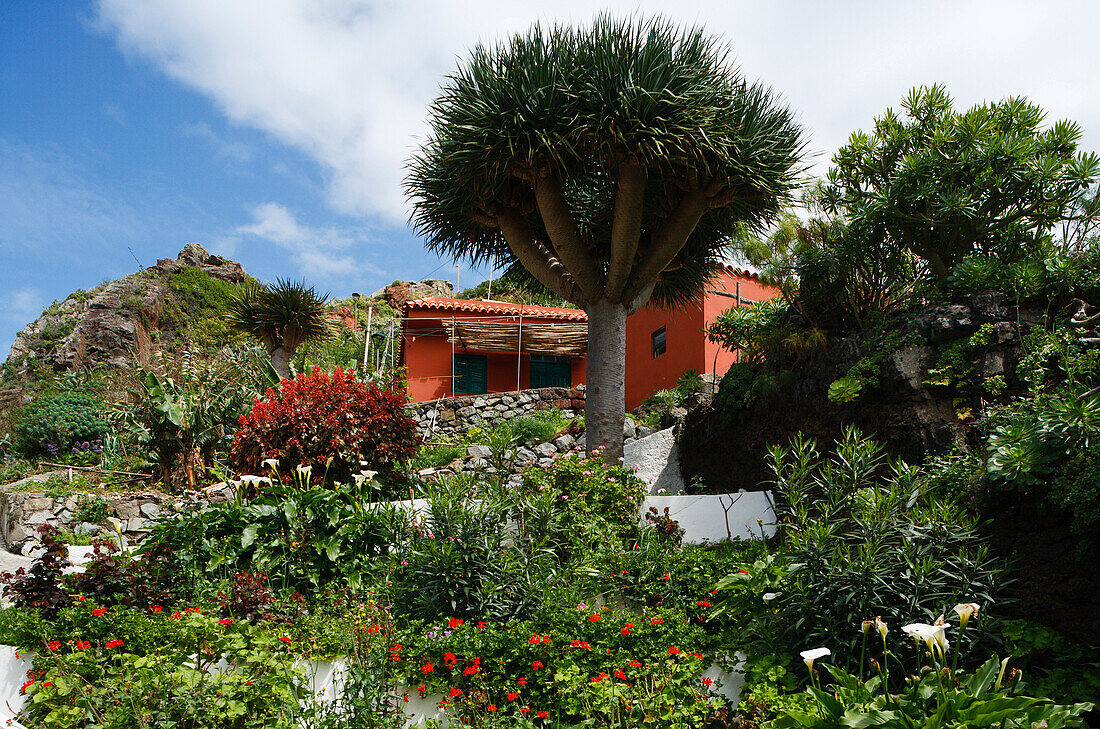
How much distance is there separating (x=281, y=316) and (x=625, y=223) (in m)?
8.15

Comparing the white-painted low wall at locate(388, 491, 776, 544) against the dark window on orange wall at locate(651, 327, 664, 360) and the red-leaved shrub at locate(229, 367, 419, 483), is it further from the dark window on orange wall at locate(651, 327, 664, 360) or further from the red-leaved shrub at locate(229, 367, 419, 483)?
the dark window on orange wall at locate(651, 327, 664, 360)

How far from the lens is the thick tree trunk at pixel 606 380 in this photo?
829 centimetres

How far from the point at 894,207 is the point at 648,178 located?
3.11 m

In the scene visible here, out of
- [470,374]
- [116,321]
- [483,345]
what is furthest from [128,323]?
[483,345]

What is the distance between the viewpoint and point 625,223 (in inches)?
321

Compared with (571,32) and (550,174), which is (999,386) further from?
(571,32)

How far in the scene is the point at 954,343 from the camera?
5.86m

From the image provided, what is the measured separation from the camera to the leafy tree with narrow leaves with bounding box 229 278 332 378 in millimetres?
13094

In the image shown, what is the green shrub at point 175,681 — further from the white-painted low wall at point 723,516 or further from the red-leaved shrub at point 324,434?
the red-leaved shrub at point 324,434

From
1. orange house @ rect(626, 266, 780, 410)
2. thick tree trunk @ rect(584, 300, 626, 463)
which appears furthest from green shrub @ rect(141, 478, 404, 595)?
orange house @ rect(626, 266, 780, 410)

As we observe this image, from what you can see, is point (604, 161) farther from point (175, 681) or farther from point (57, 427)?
point (57, 427)

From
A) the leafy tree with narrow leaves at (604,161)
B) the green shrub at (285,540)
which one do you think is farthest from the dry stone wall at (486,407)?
the green shrub at (285,540)

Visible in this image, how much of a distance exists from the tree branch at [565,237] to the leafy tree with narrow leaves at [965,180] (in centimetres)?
318

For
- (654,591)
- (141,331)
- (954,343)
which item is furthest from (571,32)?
(141,331)
